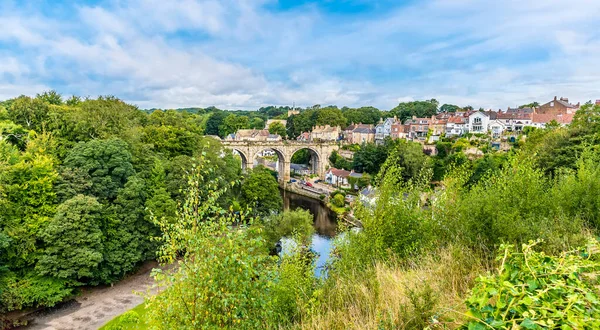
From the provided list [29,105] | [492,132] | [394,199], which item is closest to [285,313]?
[394,199]

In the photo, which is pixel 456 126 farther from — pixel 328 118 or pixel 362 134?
pixel 328 118

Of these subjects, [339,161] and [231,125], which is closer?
[339,161]

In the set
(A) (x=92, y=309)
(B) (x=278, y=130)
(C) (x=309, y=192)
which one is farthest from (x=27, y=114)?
(B) (x=278, y=130)

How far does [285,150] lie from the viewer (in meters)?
49.5

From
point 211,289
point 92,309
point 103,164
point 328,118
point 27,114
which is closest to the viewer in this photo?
point 211,289

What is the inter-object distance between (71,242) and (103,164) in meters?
4.24

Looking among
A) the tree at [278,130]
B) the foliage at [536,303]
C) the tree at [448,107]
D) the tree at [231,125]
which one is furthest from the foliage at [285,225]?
the tree at [448,107]

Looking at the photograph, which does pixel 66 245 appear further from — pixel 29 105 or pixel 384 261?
pixel 384 261

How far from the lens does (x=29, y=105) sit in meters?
22.3

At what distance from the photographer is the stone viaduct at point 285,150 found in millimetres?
46500

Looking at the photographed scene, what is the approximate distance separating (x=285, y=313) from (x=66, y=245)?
13895mm

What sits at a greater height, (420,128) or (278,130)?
(278,130)

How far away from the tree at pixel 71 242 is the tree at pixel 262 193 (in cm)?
1166

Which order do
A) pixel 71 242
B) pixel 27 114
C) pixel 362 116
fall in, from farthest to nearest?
pixel 362 116 → pixel 27 114 → pixel 71 242
